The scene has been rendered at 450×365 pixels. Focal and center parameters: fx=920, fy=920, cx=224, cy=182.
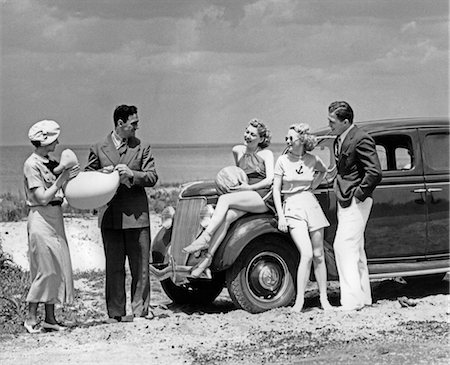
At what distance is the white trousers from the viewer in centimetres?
926

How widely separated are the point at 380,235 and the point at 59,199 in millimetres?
3470

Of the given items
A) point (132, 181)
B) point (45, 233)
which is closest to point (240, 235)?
point (132, 181)

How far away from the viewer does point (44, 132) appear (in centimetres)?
863

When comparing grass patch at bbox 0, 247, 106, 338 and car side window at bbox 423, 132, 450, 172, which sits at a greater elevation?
car side window at bbox 423, 132, 450, 172

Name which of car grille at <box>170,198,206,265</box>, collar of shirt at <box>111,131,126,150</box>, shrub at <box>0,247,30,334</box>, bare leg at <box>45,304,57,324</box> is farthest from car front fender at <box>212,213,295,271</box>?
shrub at <box>0,247,30,334</box>

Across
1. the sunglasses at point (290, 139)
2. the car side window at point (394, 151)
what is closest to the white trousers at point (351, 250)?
the sunglasses at point (290, 139)

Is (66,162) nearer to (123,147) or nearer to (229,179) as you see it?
(123,147)

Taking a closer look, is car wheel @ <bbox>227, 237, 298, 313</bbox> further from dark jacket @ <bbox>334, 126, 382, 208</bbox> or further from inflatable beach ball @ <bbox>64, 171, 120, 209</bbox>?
inflatable beach ball @ <bbox>64, 171, 120, 209</bbox>

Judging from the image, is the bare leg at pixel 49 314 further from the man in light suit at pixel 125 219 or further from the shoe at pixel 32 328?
the man in light suit at pixel 125 219

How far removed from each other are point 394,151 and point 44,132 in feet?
13.0

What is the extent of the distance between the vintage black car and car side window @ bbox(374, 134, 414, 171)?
0.04 feet

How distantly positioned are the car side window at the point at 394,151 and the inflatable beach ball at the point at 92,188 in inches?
122

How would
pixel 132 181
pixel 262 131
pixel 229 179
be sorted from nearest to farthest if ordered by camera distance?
pixel 132 181 < pixel 229 179 < pixel 262 131

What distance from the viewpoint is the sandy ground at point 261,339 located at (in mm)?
7375
